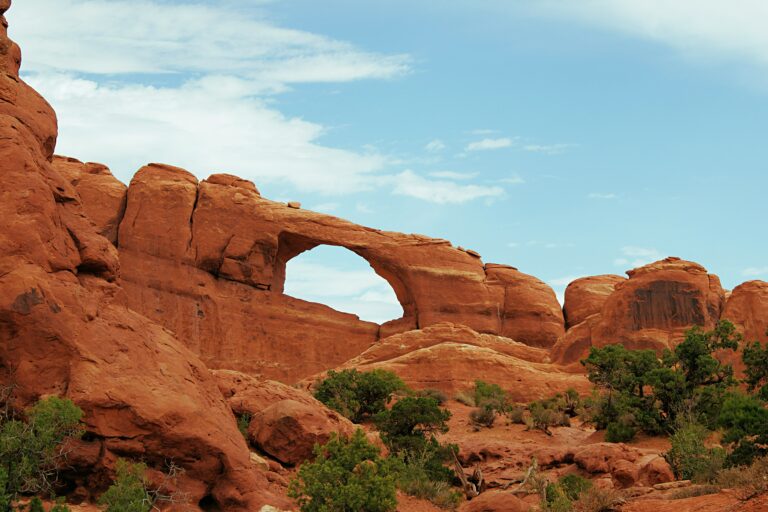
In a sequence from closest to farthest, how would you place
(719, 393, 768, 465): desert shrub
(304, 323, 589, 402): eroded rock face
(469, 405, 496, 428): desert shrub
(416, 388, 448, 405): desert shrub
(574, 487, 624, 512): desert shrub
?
1. (574, 487, 624, 512): desert shrub
2. (719, 393, 768, 465): desert shrub
3. (469, 405, 496, 428): desert shrub
4. (416, 388, 448, 405): desert shrub
5. (304, 323, 589, 402): eroded rock face

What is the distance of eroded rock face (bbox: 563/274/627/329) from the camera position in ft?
185

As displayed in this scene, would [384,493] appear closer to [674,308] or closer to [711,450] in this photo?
[711,450]

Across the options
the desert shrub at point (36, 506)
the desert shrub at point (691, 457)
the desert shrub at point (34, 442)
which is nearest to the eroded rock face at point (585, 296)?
the desert shrub at point (691, 457)

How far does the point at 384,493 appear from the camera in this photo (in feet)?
54.7

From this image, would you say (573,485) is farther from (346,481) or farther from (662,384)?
(662,384)

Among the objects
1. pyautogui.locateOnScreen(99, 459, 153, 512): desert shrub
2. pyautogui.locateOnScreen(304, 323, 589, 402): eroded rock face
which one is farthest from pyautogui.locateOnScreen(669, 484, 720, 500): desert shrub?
pyautogui.locateOnScreen(304, 323, 589, 402): eroded rock face

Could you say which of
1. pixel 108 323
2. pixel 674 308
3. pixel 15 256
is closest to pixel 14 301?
pixel 15 256

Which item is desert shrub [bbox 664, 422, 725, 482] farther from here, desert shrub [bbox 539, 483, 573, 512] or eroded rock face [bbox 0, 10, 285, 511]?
eroded rock face [bbox 0, 10, 285, 511]

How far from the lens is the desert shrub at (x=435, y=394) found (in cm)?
3825

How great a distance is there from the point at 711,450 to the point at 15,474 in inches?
594

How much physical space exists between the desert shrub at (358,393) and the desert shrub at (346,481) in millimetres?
14054

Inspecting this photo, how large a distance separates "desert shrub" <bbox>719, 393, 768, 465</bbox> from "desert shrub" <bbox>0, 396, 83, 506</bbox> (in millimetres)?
Result: 11966

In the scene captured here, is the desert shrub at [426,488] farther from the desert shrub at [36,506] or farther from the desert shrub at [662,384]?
the desert shrub at [36,506]

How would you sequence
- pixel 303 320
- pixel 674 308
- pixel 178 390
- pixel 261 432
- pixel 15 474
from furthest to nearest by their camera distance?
pixel 303 320
pixel 674 308
pixel 261 432
pixel 178 390
pixel 15 474
